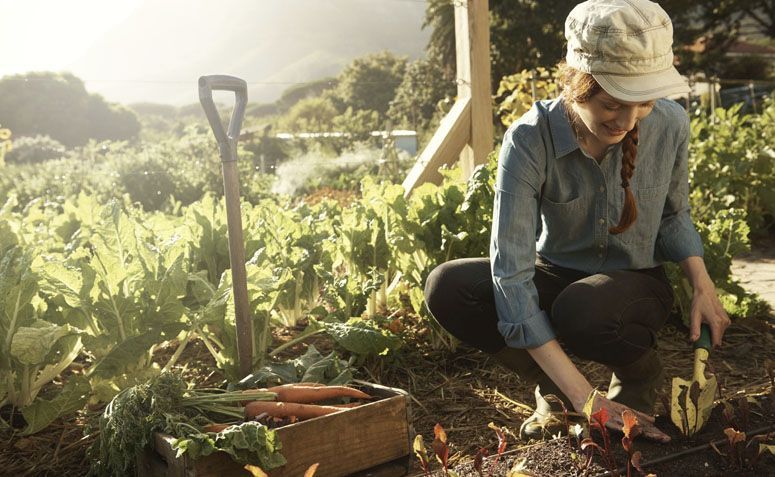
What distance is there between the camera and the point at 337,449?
2.11m

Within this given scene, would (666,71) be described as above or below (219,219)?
above

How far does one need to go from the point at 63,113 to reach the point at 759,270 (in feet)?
48.7

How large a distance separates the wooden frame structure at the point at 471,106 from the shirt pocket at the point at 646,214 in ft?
6.00

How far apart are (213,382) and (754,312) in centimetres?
228

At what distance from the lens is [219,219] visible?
3342mm

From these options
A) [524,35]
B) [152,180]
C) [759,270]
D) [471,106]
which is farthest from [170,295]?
[524,35]

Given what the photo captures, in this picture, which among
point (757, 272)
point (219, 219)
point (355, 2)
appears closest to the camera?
point (219, 219)

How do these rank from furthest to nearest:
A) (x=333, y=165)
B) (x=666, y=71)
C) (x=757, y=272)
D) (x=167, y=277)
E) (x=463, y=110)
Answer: (x=333, y=165), (x=757, y=272), (x=463, y=110), (x=167, y=277), (x=666, y=71)

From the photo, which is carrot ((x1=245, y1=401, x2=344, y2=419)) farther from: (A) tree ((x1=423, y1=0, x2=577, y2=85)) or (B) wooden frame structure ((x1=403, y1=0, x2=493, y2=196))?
(A) tree ((x1=423, y1=0, x2=577, y2=85))

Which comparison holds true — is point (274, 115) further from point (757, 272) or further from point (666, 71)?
point (666, 71)

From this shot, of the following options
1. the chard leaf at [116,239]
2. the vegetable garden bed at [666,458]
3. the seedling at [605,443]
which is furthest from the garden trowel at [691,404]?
the chard leaf at [116,239]

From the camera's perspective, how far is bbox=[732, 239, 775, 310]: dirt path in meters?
4.35

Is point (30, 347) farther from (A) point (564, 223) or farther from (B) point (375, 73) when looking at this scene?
(B) point (375, 73)

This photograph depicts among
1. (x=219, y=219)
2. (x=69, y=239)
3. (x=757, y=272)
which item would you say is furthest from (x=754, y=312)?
(x=69, y=239)
